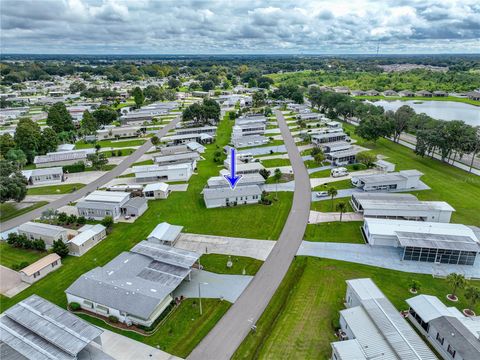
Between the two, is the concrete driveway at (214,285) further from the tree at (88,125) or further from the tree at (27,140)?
the tree at (88,125)

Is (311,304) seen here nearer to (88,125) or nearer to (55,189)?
(55,189)

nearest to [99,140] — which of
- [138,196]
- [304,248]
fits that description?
[138,196]

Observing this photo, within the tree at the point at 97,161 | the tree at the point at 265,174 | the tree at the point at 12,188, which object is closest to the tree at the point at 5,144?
the tree at the point at 97,161

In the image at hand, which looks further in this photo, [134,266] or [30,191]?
[30,191]

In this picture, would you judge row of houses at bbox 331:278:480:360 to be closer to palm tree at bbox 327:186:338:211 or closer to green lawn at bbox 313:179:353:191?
palm tree at bbox 327:186:338:211

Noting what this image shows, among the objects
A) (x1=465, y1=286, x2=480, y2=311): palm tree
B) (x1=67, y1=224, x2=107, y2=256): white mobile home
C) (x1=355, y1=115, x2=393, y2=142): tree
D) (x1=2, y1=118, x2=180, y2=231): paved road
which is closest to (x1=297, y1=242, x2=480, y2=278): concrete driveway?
(x1=465, y1=286, x2=480, y2=311): palm tree

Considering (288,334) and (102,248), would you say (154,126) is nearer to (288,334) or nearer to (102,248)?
(102,248)
